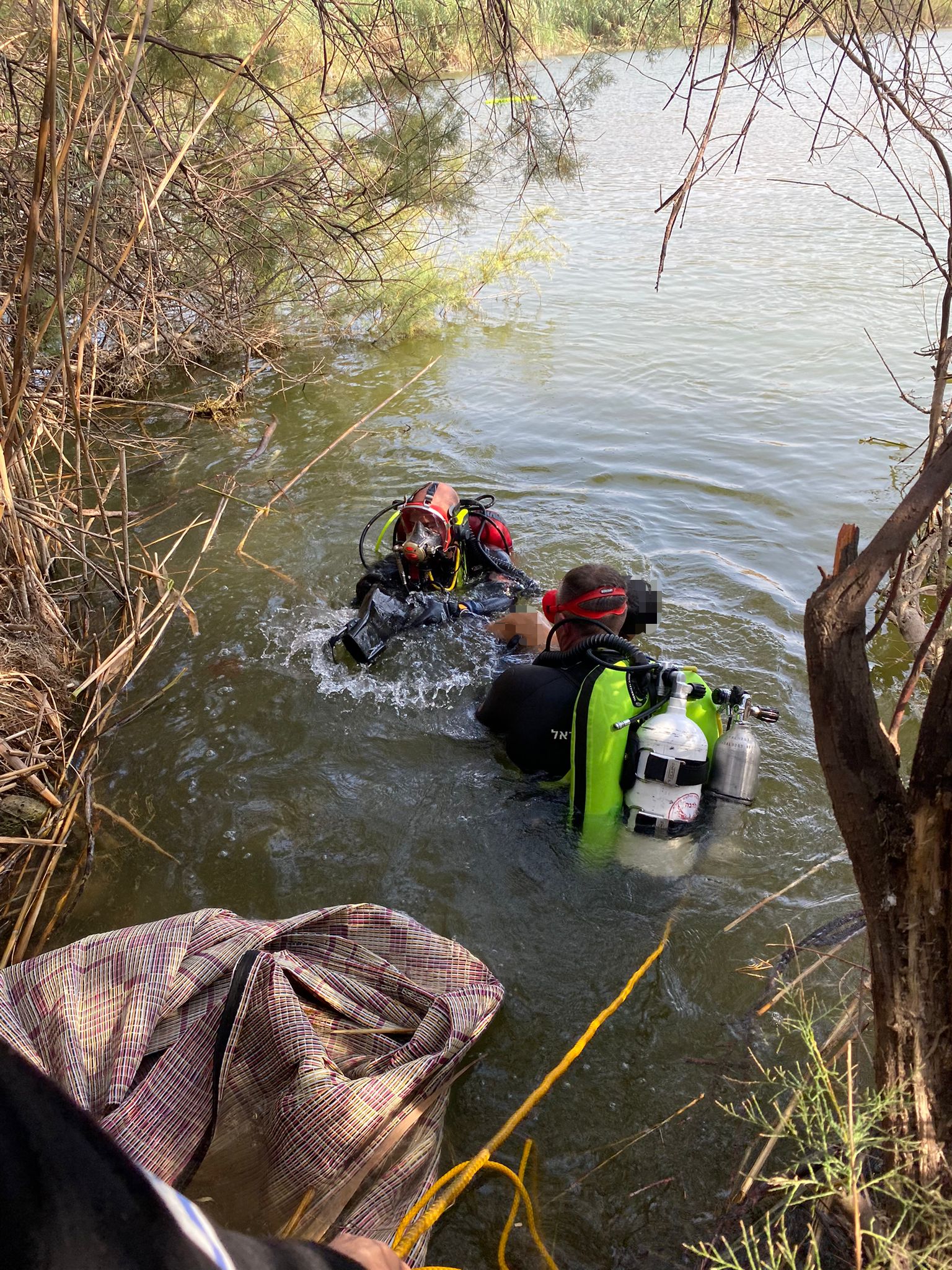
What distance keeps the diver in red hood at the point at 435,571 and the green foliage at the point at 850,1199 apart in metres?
3.19

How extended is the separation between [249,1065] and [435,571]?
3.30 m

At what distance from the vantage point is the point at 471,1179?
240cm

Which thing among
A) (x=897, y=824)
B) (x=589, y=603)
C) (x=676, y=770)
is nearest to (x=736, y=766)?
(x=676, y=770)

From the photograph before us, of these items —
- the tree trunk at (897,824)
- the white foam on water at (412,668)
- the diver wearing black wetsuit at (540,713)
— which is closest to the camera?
the tree trunk at (897,824)

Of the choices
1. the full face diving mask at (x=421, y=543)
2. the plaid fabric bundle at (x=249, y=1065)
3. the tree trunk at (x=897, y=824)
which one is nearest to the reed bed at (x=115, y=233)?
the plaid fabric bundle at (x=249, y=1065)

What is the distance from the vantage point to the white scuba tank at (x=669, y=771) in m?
2.89

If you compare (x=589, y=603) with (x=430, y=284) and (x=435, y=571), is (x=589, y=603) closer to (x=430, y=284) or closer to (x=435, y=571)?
(x=435, y=571)

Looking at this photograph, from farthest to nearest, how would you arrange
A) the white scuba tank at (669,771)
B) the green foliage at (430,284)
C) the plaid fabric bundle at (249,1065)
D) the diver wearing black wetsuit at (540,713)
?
the green foliage at (430,284) → the diver wearing black wetsuit at (540,713) → the white scuba tank at (669,771) → the plaid fabric bundle at (249,1065)

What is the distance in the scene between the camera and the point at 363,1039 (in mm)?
2434

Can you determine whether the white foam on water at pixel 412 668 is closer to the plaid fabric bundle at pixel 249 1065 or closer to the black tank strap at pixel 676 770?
the black tank strap at pixel 676 770

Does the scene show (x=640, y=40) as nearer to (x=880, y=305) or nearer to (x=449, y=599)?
(x=449, y=599)

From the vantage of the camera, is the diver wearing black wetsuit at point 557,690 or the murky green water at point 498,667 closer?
the murky green water at point 498,667

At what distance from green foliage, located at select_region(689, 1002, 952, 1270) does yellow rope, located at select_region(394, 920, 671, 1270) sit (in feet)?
1.97

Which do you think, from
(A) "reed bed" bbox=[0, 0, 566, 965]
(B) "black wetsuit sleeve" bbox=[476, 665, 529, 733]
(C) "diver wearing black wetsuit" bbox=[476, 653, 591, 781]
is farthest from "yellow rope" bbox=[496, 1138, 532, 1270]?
(A) "reed bed" bbox=[0, 0, 566, 965]
